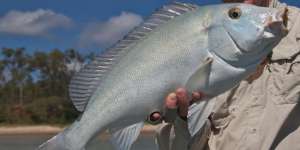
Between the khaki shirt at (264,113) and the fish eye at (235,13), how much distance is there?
1.35 m

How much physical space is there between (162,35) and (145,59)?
177 mm

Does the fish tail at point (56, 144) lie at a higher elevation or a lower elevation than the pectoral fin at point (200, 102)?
lower

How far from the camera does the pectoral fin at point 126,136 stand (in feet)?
13.0

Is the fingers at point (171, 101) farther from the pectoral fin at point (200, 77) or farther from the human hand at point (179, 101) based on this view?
the pectoral fin at point (200, 77)

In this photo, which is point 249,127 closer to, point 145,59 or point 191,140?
point 191,140

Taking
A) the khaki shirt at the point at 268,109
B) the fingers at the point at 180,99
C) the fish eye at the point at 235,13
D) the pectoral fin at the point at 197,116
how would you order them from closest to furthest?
the fish eye at the point at 235,13, the fingers at the point at 180,99, the pectoral fin at the point at 197,116, the khaki shirt at the point at 268,109

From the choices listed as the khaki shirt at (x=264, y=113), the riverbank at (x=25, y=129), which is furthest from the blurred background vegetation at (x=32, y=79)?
the khaki shirt at (x=264, y=113)

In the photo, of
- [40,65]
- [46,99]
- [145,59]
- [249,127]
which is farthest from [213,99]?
[40,65]

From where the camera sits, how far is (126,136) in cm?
400

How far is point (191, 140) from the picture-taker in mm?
5090

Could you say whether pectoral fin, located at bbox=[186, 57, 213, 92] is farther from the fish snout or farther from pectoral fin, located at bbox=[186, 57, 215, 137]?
the fish snout

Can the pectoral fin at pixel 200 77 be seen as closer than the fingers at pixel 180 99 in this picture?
Yes

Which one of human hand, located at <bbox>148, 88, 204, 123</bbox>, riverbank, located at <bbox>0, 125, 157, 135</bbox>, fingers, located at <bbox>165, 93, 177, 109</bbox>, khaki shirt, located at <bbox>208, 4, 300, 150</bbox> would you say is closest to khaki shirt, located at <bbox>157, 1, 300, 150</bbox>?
khaki shirt, located at <bbox>208, 4, 300, 150</bbox>

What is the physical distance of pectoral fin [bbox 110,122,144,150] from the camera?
3.97 meters
